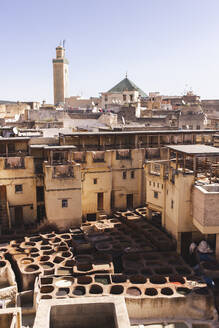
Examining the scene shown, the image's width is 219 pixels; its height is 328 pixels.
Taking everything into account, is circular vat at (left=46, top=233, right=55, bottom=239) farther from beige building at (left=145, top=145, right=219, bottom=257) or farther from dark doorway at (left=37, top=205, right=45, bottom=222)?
beige building at (left=145, top=145, right=219, bottom=257)

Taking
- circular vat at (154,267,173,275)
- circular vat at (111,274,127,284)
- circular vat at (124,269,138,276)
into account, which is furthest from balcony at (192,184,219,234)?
circular vat at (111,274,127,284)

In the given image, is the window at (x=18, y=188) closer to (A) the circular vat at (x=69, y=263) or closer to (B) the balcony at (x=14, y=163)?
(B) the balcony at (x=14, y=163)

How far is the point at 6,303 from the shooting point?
2058cm

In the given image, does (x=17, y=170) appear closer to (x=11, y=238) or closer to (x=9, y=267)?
(x=11, y=238)

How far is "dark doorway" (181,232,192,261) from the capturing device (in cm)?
2405

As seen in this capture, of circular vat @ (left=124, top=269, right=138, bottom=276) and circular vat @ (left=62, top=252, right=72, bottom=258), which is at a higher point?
circular vat @ (left=62, top=252, right=72, bottom=258)

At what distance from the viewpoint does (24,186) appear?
29250 mm

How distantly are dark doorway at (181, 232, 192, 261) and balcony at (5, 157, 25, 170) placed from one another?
1426 cm

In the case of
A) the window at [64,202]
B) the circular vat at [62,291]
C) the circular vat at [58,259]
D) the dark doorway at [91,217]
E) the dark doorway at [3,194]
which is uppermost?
the dark doorway at [3,194]

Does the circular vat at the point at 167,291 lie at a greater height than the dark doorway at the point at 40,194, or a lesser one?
lesser

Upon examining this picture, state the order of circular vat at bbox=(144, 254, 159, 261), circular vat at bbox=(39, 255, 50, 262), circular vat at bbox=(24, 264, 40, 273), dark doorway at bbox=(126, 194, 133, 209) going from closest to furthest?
circular vat at bbox=(24, 264, 40, 273) < circular vat at bbox=(144, 254, 159, 261) < circular vat at bbox=(39, 255, 50, 262) < dark doorway at bbox=(126, 194, 133, 209)

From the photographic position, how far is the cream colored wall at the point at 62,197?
27.7 m

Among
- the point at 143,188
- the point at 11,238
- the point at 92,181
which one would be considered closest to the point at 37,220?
the point at 11,238

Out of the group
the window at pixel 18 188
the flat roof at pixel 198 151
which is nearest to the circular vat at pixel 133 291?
the flat roof at pixel 198 151
